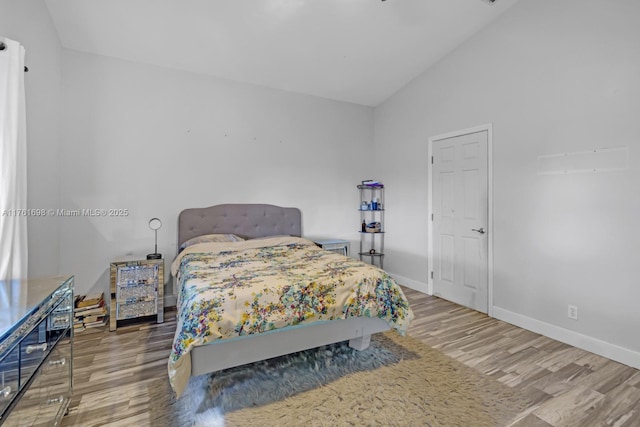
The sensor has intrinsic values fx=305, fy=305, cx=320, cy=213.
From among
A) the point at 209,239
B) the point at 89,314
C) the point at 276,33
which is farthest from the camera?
the point at 209,239

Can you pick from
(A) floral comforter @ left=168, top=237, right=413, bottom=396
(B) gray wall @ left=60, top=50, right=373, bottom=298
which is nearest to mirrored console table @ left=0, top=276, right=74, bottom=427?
(A) floral comforter @ left=168, top=237, right=413, bottom=396

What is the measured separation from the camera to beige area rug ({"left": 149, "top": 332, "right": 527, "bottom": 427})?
1.78m

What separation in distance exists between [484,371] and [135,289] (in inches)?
128

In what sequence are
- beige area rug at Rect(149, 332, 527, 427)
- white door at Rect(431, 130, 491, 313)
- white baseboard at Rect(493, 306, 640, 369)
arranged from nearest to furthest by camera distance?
beige area rug at Rect(149, 332, 527, 427), white baseboard at Rect(493, 306, 640, 369), white door at Rect(431, 130, 491, 313)

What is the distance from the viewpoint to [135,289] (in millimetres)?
3111

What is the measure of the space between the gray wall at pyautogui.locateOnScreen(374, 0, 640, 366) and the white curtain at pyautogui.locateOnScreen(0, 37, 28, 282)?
13.3 ft

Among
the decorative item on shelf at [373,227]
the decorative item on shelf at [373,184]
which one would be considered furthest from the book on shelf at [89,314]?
the decorative item on shelf at [373,184]

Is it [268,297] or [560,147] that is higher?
[560,147]

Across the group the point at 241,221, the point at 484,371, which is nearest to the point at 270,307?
the point at 484,371

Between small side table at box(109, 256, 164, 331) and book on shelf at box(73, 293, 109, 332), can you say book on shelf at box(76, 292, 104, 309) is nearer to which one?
book on shelf at box(73, 293, 109, 332)

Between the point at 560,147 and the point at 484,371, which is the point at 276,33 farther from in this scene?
the point at 484,371

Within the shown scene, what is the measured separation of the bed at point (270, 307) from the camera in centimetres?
184

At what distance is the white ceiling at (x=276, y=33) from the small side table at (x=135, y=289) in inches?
91.8

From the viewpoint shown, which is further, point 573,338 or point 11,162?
point 573,338
